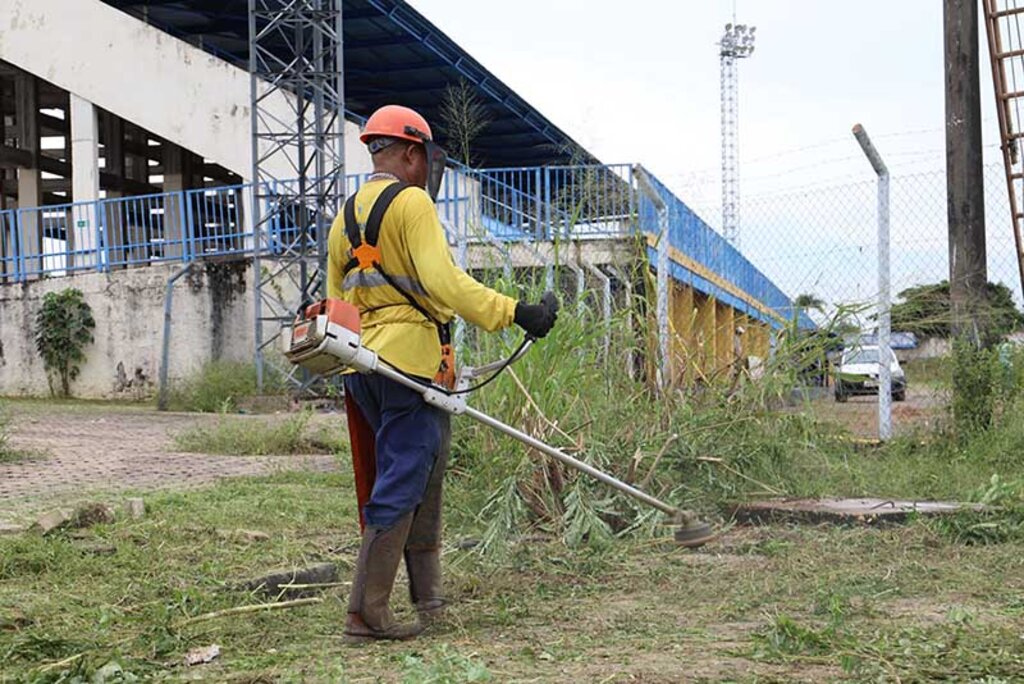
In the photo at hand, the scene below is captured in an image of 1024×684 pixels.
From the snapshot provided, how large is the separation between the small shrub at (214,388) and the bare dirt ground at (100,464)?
3110 mm

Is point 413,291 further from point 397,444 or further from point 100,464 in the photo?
point 100,464

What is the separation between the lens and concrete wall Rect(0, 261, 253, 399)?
18.8 meters

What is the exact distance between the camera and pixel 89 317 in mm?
19625

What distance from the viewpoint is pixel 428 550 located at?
4324mm

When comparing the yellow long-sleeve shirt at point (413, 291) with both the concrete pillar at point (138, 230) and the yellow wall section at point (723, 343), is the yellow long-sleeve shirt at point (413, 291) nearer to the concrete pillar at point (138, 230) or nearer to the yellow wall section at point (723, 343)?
the yellow wall section at point (723, 343)

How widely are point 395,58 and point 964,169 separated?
18969mm

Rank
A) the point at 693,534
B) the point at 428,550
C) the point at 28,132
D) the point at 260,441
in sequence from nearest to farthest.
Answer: the point at 428,550 < the point at 693,534 < the point at 260,441 < the point at 28,132

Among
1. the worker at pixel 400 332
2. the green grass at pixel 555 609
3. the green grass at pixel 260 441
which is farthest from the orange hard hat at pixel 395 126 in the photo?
the green grass at pixel 260 441

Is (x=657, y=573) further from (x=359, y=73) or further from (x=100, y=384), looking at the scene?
(x=359, y=73)

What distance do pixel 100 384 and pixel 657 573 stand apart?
16.5m

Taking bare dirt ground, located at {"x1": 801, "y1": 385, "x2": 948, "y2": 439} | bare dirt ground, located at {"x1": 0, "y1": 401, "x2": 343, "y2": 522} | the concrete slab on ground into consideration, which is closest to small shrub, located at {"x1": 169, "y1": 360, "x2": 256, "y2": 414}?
bare dirt ground, located at {"x1": 0, "y1": 401, "x2": 343, "y2": 522}

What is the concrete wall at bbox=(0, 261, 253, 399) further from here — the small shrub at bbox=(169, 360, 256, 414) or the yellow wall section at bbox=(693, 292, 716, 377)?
the yellow wall section at bbox=(693, 292, 716, 377)

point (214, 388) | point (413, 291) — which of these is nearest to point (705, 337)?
point (413, 291)

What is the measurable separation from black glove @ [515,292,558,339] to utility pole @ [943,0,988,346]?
4.99 m
